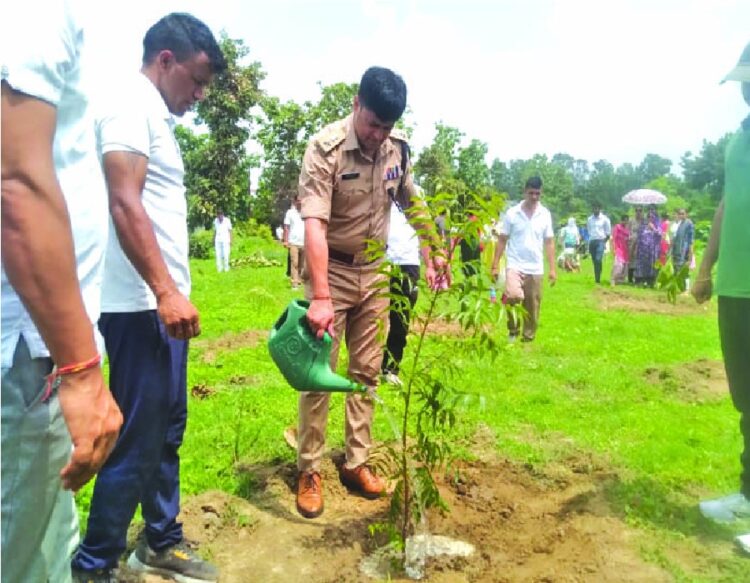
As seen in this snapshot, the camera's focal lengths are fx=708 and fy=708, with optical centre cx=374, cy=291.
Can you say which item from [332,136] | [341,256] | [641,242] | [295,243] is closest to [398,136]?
[332,136]

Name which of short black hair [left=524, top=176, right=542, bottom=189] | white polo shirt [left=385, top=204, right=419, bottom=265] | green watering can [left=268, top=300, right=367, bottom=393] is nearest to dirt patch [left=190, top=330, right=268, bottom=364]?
white polo shirt [left=385, top=204, right=419, bottom=265]

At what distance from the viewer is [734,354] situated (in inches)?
124

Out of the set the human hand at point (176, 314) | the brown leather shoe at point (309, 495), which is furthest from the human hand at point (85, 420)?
the brown leather shoe at point (309, 495)

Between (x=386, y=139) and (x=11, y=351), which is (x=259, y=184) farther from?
(x=11, y=351)

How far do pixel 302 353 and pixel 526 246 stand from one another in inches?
191

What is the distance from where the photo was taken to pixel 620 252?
1464 cm

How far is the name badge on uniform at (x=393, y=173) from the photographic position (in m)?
3.41

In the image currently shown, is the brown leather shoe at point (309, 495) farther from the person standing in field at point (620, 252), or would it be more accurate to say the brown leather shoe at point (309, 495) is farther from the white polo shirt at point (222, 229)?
the white polo shirt at point (222, 229)

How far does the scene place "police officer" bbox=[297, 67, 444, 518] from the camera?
10.1 ft

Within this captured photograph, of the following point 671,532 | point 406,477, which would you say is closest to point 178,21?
point 406,477

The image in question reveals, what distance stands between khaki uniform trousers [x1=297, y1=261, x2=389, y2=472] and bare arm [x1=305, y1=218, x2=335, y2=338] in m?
0.24

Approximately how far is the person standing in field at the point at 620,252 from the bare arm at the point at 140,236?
1323 centimetres

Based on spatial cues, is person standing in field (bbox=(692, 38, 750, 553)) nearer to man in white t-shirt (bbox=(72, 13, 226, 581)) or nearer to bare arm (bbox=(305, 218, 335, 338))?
bare arm (bbox=(305, 218, 335, 338))

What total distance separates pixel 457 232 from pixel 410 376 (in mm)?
566
